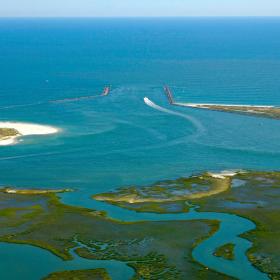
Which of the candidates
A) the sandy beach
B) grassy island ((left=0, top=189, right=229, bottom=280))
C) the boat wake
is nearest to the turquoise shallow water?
the boat wake

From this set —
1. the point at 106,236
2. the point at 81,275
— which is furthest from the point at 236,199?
the point at 81,275

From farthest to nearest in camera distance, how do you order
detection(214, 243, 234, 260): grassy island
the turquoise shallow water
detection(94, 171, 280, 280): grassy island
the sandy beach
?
1. the sandy beach
2. the turquoise shallow water
3. detection(94, 171, 280, 280): grassy island
4. detection(214, 243, 234, 260): grassy island

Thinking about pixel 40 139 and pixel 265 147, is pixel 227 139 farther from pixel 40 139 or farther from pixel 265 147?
pixel 40 139

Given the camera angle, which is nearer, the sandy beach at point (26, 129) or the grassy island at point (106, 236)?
the grassy island at point (106, 236)

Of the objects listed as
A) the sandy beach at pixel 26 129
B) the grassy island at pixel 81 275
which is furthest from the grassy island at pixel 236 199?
the sandy beach at pixel 26 129

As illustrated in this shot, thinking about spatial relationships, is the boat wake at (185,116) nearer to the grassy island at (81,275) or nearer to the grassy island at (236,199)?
the grassy island at (236,199)

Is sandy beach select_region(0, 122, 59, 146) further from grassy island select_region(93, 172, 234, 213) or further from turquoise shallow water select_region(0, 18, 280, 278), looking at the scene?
grassy island select_region(93, 172, 234, 213)
